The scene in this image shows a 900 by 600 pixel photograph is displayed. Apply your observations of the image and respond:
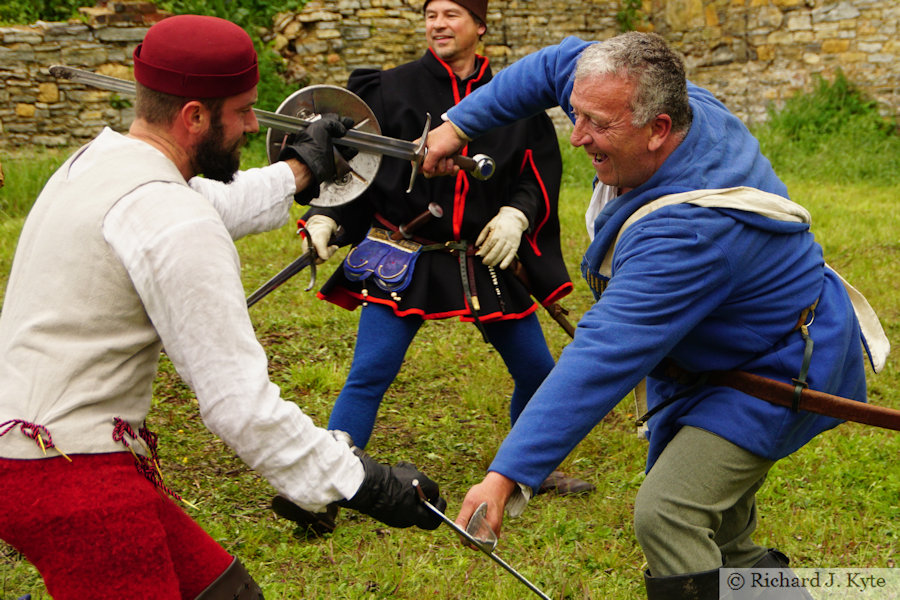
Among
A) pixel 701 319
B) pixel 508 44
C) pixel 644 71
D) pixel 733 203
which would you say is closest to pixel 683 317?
pixel 701 319

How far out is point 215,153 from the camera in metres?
2.07

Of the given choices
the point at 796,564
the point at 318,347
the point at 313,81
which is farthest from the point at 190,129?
the point at 313,81

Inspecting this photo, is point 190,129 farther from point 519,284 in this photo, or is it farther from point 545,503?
point 545,503

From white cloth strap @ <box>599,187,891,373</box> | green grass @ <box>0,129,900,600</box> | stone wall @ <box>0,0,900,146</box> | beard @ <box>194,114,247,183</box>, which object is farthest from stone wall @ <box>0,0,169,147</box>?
white cloth strap @ <box>599,187,891,373</box>

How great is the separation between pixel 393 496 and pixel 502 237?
1.63m

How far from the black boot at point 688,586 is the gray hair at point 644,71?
1123mm

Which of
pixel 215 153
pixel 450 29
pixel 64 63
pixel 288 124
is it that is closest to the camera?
pixel 215 153

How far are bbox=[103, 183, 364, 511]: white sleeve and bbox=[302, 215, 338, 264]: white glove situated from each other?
1.67 m

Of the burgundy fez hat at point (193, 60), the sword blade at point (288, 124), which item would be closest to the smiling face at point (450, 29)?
the sword blade at point (288, 124)

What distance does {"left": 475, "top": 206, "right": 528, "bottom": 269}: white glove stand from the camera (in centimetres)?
356

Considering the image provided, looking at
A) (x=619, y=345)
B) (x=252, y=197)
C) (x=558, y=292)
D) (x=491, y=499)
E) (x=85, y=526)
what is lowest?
A: (x=558, y=292)

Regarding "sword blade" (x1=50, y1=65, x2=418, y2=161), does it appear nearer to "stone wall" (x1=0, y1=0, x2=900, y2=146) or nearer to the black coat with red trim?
the black coat with red trim

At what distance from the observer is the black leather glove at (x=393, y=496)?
6.69ft

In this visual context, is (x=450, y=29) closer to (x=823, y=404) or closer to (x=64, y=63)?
(x=823, y=404)
